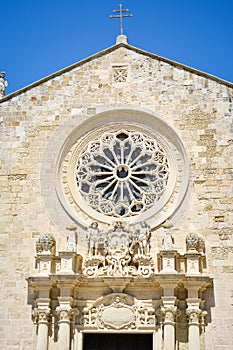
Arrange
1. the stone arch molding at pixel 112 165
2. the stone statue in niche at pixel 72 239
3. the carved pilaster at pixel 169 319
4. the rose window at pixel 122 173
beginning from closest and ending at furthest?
the carved pilaster at pixel 169 319, the stone statue in niche at pixel 72 239, the stone arch molding at pixel 112 165, the rose window at pixel 122 173

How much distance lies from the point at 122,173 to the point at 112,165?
0.26 meters

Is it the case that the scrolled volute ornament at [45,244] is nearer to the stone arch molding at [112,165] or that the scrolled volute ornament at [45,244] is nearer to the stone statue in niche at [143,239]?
the stone arch molding at [112,165]

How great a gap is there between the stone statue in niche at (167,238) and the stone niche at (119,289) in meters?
0.02

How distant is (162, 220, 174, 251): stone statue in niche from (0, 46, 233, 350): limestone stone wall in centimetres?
17

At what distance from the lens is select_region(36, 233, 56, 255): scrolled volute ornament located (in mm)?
10695

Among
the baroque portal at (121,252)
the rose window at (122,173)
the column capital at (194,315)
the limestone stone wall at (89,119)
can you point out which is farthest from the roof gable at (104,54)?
the column capital at (194,315)

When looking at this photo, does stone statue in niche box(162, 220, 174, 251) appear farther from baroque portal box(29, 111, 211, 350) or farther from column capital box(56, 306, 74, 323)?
column capital box(56, 306, 74, 323)

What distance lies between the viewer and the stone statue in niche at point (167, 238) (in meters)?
10.5

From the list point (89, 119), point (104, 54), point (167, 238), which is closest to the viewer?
point (167, 238)

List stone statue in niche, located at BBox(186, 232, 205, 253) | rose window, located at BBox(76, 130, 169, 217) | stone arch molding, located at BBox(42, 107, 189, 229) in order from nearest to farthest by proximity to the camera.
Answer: stone statue in niche, located at BBox(186, 232, 205, 253)
stone arch molding, located at BBox(42, 107, 189, 229)
rose window, located at BBox(76, 130, 169, 217)

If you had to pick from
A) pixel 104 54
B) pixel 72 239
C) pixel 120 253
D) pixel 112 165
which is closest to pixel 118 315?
pixel 120 253

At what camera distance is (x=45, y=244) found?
1070cm

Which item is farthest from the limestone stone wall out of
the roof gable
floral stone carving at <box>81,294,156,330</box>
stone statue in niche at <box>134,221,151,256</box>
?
floral stone carving at <box>81,294,156,330</box>

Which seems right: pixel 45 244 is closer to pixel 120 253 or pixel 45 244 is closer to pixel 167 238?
pixel 120 253
